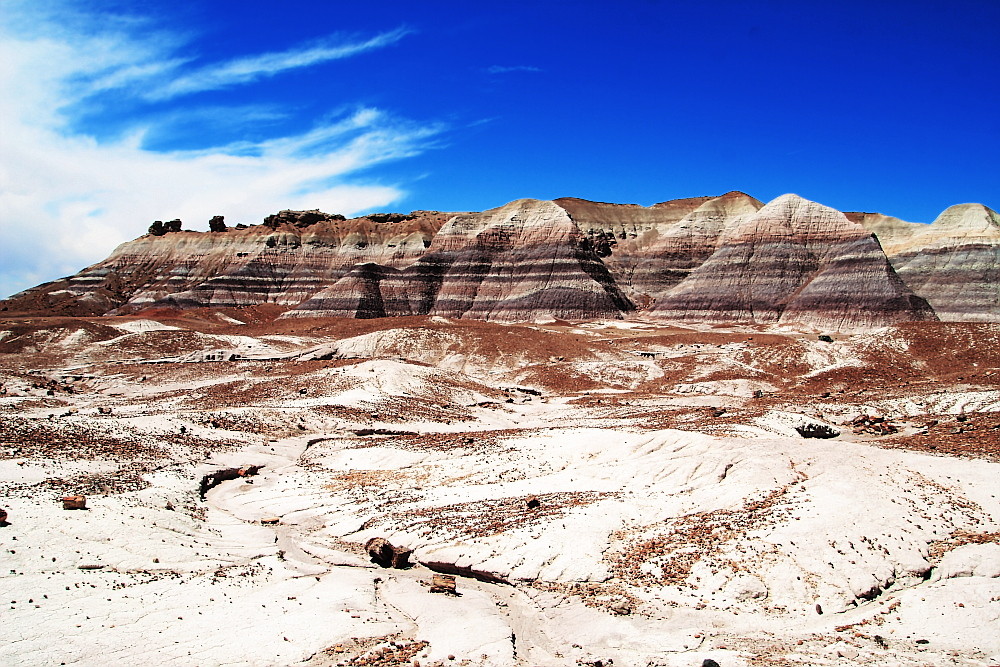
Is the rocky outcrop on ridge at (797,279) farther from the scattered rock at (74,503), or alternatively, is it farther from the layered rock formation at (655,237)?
the scattered rock at (74,503)

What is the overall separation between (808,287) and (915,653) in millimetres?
78308

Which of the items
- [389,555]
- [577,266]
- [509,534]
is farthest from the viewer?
[577,266]

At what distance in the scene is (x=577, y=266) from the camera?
95.4 metres

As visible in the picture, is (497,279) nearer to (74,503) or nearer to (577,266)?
(577,266)

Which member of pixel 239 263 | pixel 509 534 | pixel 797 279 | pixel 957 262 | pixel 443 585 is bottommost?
pixel 443 585

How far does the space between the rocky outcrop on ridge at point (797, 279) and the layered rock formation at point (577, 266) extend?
0.20 metres

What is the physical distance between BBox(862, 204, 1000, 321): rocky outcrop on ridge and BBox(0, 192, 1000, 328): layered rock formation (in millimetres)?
233

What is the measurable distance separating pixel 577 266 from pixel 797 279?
28.7 m

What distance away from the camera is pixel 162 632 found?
930cm

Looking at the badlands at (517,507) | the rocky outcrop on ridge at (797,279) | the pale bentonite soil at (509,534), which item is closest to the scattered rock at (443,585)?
the badlands at (517,507)

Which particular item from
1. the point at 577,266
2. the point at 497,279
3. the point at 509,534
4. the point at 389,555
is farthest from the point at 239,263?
the point at 509,534

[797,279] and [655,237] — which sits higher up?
[655,237]

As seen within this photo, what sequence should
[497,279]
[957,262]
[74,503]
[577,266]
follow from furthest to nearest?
[497,279]
[957,262]
[577,266]
[74,503]

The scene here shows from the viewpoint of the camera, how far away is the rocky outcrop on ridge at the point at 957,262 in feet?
296
